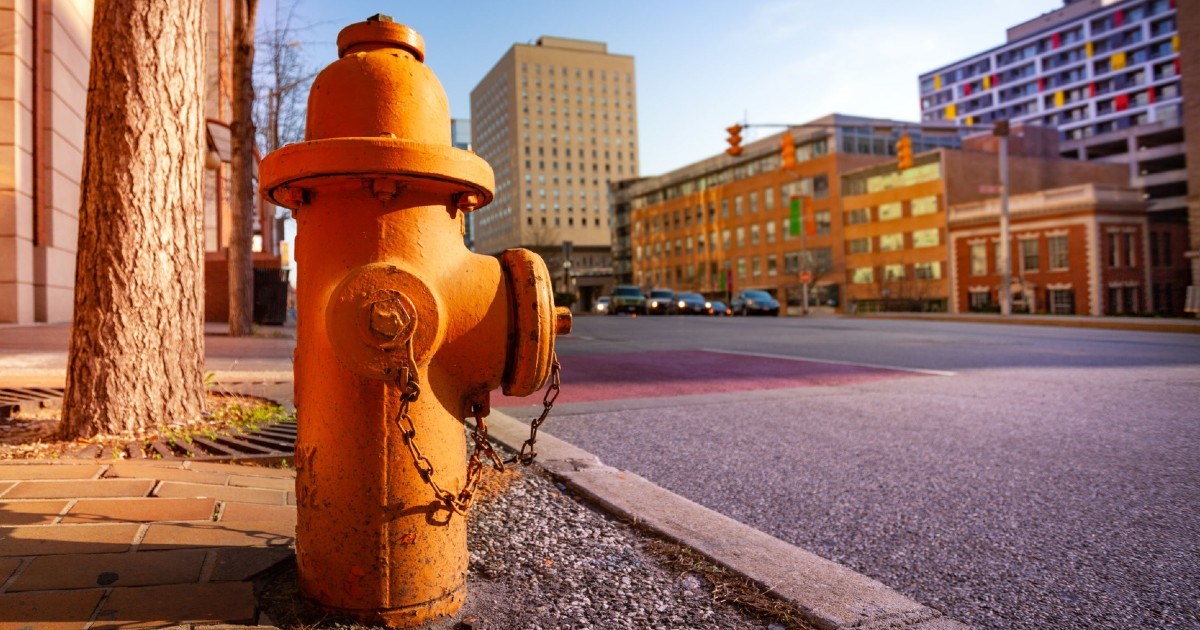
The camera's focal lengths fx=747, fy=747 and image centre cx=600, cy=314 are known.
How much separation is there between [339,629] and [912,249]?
184ft

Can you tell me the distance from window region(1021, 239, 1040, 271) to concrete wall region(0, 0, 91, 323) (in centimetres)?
4614

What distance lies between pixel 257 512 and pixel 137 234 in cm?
189

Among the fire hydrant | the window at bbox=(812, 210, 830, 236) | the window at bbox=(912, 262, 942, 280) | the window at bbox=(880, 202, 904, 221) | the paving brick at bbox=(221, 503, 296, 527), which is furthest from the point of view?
the window at bbox=(812, 210, 830, 236)

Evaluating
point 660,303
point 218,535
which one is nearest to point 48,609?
point 218,535

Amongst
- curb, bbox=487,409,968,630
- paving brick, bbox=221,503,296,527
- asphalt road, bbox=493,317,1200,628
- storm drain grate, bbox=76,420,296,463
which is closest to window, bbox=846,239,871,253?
asphalt road, bbox=493,317,1200,628

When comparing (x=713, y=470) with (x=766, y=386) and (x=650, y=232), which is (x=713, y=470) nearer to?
(x=766, y=386)

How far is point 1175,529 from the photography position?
8.28 ft

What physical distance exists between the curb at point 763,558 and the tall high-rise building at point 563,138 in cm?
12660

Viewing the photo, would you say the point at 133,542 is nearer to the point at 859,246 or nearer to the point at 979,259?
the point at 979,259

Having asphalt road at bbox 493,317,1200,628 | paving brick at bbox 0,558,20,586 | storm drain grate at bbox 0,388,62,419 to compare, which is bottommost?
asphalt road at bbox 493,317,1200,628

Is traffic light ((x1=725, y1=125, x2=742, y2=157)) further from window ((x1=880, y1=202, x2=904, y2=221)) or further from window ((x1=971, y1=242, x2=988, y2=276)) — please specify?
window ((x1=880, y1=202, x2=904, y2=221))

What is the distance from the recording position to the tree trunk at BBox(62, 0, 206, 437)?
341 centimetres

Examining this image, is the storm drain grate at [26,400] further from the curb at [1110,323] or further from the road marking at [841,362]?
the curb at [1110,323]

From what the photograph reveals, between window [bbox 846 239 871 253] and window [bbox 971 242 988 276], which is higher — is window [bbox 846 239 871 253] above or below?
above
